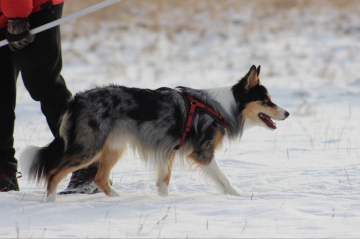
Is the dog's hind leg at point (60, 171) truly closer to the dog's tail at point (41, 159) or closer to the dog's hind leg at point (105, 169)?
the dog's tail at point (41, 159)

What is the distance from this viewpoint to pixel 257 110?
199 inches

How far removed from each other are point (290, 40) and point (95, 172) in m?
12.8

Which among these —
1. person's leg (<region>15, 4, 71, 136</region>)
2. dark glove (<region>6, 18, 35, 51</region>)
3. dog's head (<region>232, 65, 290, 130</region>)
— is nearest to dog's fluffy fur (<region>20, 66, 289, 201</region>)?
dog's head (<region>232, 65, 290, 130</region>)

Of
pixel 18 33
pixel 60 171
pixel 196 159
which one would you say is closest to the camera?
pixel 18 33

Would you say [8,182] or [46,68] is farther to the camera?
[8,182]

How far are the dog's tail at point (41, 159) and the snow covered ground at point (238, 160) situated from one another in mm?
214

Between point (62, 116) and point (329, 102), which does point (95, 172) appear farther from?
point (329, 102)

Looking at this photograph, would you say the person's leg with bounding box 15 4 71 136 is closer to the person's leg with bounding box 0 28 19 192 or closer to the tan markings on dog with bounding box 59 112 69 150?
the tan markings on dog with bounding box 59 112 69 150

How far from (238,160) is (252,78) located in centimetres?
144

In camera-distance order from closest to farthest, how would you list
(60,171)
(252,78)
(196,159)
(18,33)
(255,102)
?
(18,33), (60,171), (196,159), (252,78), (255,102)

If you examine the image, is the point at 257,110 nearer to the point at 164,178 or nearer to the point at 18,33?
the point at 164,178

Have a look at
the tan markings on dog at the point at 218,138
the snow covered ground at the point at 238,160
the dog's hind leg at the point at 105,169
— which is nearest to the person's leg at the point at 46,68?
the dog's hind leg at the point at 105,169

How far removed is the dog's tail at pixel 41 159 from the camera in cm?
450

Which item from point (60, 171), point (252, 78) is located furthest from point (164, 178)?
point (252, 78)
